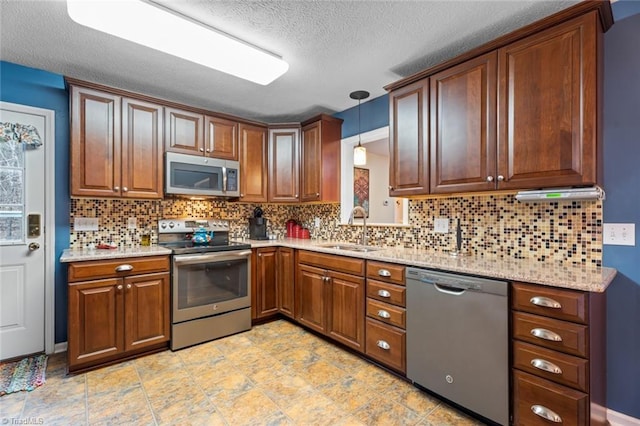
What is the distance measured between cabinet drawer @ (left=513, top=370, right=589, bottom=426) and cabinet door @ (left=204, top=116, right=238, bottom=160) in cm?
310

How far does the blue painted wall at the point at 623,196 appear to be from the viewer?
1730 millimetres

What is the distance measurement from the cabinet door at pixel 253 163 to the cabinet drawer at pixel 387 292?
1.80 metres

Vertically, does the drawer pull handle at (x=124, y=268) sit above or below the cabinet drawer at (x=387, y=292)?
above

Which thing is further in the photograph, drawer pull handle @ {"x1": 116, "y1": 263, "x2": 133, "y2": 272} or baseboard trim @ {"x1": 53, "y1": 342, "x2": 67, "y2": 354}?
baseboard trim @ {"x1": 53, "y1": 342, "x2": 67, "y2": 354}

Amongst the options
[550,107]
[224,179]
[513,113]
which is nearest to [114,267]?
[224,179]

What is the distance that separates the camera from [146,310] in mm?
2635

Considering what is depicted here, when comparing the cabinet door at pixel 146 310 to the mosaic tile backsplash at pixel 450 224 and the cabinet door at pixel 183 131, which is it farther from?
the cabinet door at pixel 183 131

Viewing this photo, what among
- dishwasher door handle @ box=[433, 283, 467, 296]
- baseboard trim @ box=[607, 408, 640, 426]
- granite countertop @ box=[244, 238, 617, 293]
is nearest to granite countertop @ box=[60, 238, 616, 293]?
granite countertop @ box=[244, 238, 617, 293]

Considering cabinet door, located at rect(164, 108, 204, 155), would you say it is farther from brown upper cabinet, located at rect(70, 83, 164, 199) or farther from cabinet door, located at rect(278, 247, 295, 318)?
cabinet door, located at rect(278, 247, 295, 318)

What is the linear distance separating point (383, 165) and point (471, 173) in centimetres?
244

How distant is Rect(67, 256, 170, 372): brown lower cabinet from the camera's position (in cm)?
233

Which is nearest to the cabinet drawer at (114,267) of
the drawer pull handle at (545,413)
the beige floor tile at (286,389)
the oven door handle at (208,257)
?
the oven door handle at (208,257)

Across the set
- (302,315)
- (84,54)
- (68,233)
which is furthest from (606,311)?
(68,233)

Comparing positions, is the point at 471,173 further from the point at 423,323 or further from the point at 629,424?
the point at 629,424
